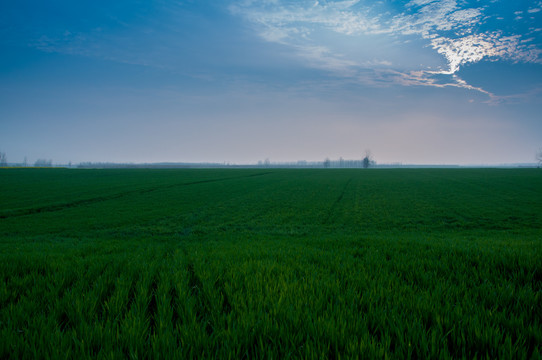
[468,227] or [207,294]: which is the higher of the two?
[207,294]

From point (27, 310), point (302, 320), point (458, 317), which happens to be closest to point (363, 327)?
point (302, 320)

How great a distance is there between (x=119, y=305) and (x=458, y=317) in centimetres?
486

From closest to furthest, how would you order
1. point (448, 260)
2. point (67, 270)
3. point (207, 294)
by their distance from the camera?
1. point (207, 294)
2. point (67, 270)
3. point (448, 260)

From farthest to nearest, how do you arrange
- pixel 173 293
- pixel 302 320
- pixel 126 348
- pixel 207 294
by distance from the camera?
pixel 173 293 < pixel 207 294 < pixel 302 320 < pixel 126 348

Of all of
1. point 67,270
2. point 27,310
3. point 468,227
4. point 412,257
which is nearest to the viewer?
point 27,310

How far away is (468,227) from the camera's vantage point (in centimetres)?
1738

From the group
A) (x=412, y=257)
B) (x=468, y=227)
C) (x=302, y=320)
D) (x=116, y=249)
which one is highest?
(x=302, y=320)

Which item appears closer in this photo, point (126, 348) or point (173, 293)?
point (126, 348)

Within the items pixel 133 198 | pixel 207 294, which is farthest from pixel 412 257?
pixel 133 198

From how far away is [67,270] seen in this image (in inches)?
192

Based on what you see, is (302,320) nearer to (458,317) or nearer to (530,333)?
(458,317)

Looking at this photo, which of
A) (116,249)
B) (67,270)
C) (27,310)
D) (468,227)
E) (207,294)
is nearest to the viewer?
(27,310)

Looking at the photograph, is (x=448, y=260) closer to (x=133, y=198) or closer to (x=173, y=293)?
(x=173, y=293)

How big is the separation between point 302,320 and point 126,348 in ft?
6.84
